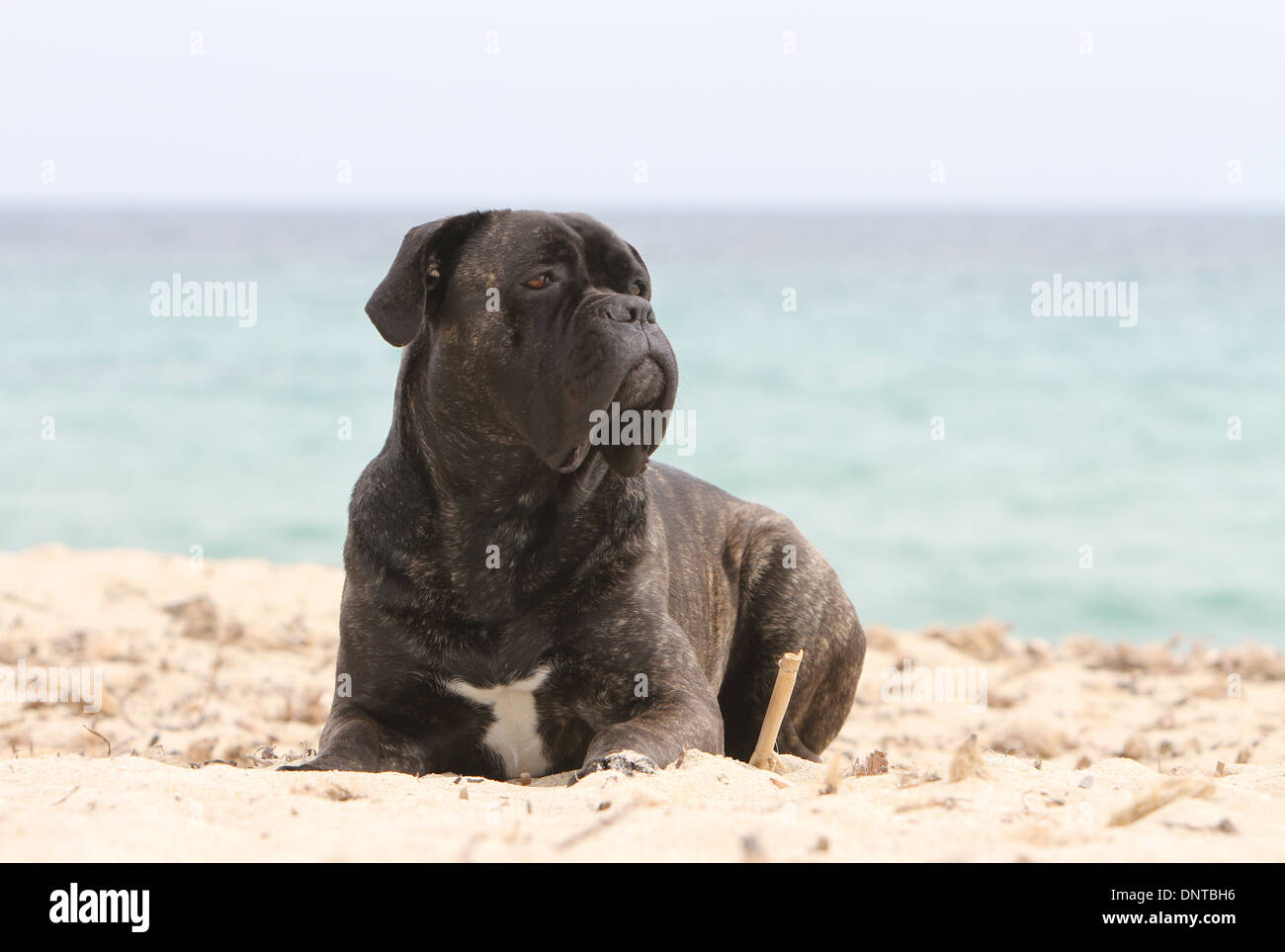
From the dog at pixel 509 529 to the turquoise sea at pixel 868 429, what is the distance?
7.86 meters

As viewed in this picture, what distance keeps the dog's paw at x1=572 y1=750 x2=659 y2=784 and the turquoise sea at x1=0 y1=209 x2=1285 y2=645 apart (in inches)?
328

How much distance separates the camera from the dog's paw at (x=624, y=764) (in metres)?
3.90

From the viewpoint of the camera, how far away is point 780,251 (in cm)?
5462

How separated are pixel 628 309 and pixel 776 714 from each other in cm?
149
